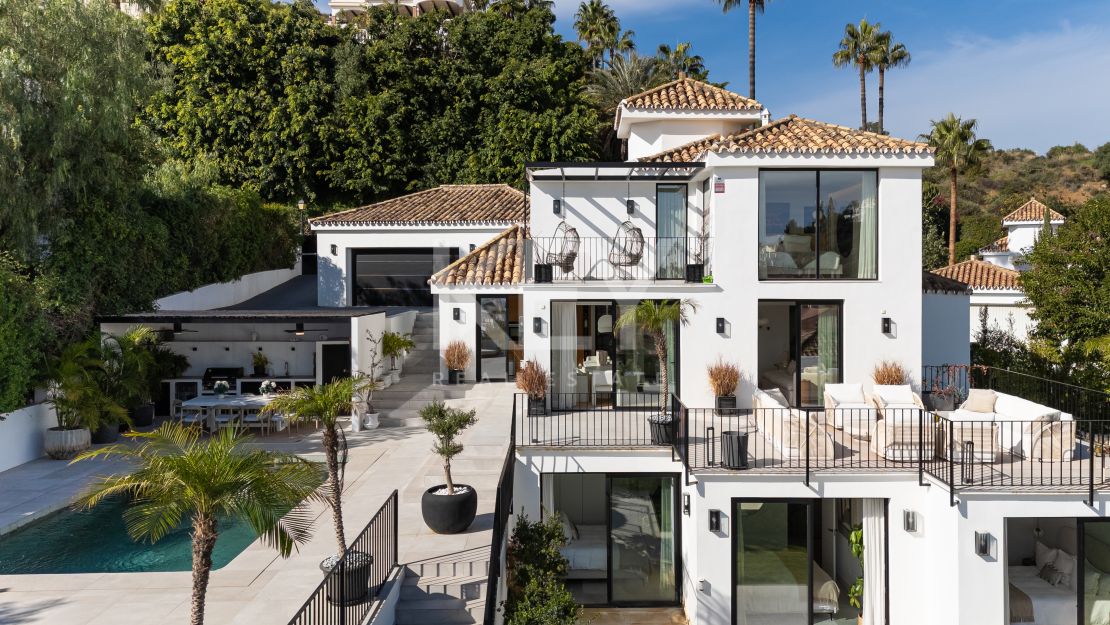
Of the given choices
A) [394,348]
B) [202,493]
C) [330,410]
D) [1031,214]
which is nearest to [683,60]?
[1031,214]

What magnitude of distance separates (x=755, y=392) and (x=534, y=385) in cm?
489

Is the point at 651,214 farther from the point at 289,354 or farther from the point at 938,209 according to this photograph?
the point at 938,209

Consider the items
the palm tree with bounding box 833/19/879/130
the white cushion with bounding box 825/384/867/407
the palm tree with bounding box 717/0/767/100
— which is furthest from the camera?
the palm tree with bounding box 833/19/879/130

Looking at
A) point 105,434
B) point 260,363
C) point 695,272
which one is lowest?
point 105,434

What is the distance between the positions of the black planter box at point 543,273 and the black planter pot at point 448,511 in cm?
670

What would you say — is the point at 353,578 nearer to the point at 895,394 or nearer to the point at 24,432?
the point at 895,394

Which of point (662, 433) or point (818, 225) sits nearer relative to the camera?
point (662, 433)

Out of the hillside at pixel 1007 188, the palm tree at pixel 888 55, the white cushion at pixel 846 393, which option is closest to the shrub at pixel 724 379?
the white cushion at pixel 846 393

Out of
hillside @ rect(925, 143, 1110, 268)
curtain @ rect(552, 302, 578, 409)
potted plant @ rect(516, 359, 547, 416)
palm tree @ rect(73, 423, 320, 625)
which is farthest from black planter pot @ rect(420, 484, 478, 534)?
hillside @ rect(925, 143, 1110, 268)

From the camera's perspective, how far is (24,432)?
1625 centimetres

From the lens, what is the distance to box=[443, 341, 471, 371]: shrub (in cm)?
2000

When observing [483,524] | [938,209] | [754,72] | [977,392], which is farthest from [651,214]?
[938,209]

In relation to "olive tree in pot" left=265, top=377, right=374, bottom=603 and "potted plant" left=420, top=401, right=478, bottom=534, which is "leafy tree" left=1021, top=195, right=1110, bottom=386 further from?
Result: "olive tree in pot" left=265, top=377, right=374, bottom=603

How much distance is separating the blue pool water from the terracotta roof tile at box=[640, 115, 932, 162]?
12.1m
